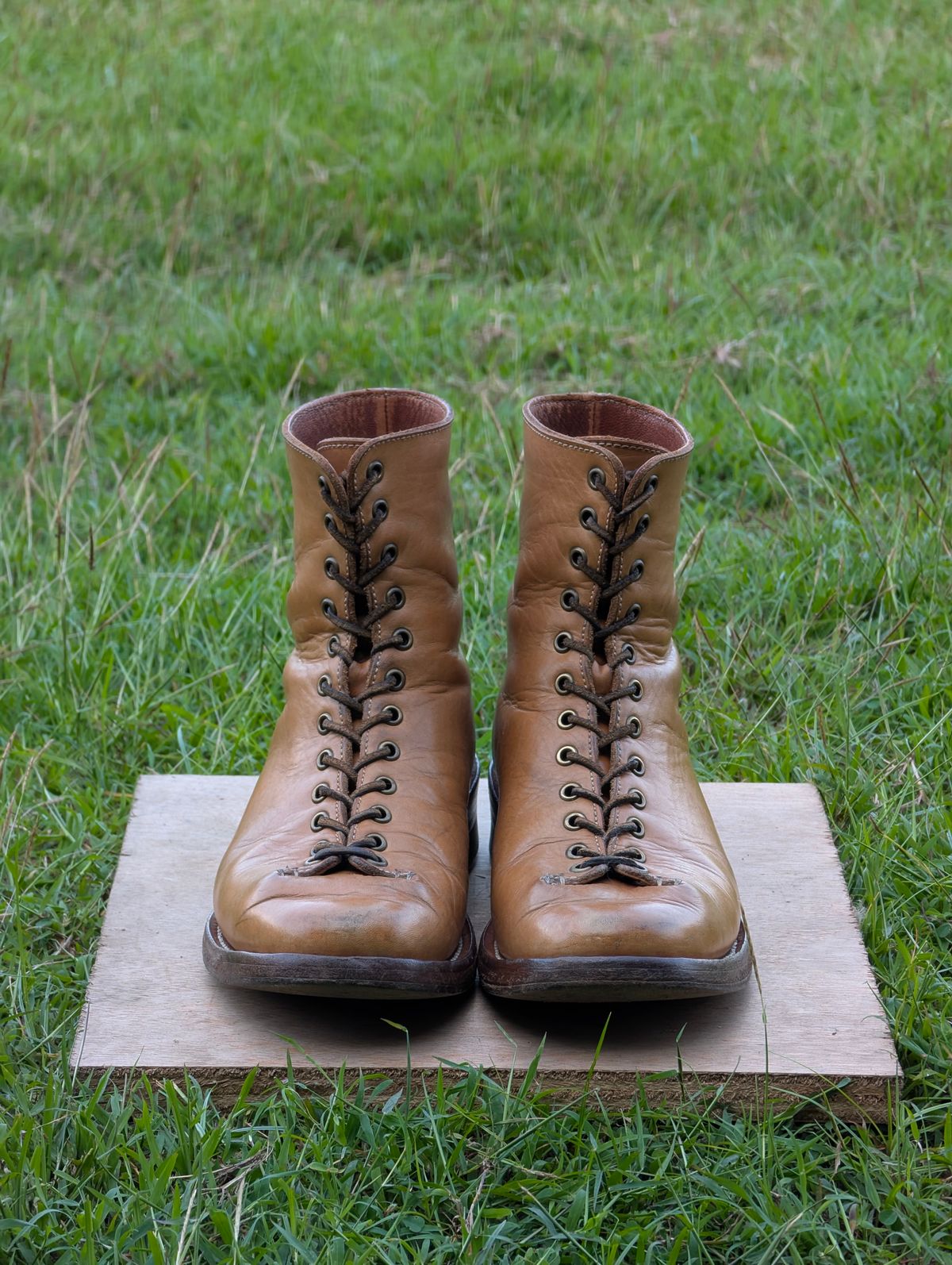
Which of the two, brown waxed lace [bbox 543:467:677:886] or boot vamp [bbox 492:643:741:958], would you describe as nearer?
boot vamp [bbox 492:643:741:958]

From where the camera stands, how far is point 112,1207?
1518 millimetres

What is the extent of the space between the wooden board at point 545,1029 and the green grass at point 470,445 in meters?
0.04

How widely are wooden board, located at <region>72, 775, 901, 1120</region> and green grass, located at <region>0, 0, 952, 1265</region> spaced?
39 mm

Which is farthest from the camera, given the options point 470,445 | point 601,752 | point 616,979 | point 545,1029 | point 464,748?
point 470,445

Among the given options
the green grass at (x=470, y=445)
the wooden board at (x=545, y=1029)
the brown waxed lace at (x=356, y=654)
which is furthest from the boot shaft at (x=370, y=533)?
the green grass at (x=470, y=445)

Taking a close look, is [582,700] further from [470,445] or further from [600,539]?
[470,445]

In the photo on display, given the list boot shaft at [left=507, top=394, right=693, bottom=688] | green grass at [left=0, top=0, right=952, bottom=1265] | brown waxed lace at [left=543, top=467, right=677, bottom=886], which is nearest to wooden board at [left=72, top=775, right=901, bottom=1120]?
green grass at [left=0, top=0, right=952, bottom=1265]

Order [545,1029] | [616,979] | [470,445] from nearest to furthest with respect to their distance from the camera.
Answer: [616,979] → [545,1029] → [470,445]

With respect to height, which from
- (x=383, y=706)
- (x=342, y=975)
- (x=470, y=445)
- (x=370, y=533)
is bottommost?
(x=470, y=445)

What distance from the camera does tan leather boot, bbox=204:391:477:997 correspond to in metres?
Answer: 1.63

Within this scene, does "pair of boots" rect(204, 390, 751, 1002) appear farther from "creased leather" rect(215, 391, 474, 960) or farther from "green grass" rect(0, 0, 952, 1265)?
"green grass" rect(0, 0, 952, 1265)

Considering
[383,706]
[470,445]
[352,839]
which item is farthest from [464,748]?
[470,445]

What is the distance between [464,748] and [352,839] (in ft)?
0.91

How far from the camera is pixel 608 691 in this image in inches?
73.8
